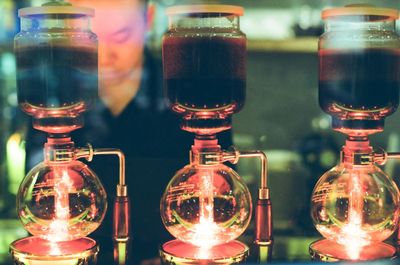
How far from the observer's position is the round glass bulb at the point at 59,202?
1072 mm

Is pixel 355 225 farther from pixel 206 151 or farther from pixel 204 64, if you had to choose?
pixel 204 64

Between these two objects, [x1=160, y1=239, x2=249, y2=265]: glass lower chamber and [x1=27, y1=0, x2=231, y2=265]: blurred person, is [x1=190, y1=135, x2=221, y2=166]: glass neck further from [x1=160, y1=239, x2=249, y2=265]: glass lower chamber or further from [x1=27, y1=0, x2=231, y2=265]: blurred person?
[x1=27, y1=0, x2=231, y2=265]: blurred person

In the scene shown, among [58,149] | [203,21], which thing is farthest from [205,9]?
[58,149]

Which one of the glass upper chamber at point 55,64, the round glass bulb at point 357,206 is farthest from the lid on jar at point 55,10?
the round glass bulb at point 357,206

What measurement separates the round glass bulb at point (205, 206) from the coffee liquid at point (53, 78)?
0.24 meters

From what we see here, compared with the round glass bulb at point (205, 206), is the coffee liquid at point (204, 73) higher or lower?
higher

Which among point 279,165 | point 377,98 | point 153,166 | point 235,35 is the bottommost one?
point 279,165

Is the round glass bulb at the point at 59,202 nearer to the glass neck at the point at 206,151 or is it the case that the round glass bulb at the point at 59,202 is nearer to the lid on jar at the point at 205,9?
the glass neck at the point at 206,151

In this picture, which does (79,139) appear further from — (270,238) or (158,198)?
(270,238)

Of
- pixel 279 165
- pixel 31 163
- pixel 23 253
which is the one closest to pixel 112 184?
pixel 31 163

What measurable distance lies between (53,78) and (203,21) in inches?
10.8

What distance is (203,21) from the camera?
1.06 meters

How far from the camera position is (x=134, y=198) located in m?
Answer: 1.47

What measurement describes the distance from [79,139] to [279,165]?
921 millimetres
